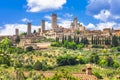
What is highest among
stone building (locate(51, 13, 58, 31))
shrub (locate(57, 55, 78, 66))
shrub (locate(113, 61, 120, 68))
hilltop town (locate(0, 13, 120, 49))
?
stone building (locate(51, 13, 58, 31))

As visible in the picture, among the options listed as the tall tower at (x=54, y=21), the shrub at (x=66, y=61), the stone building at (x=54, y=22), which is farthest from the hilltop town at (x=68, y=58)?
the tall tower at (x=54, y=21)

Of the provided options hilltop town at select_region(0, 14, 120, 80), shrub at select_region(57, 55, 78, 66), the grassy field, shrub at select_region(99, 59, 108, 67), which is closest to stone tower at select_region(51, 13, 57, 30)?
hilltop town at select_region(0, 14, 120, 80)

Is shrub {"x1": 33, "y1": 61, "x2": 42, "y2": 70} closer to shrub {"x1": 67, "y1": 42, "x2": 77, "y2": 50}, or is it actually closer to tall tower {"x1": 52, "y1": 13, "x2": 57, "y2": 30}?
shrub {"x1": 67, "y1": 42, "x2": 77, "y2": 50}

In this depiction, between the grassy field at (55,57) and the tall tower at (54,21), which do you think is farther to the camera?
the tall tower at (54,21)

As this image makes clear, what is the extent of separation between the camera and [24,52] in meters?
81.8

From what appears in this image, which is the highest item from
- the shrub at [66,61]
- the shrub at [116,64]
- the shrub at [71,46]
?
the shrub at [71,46]

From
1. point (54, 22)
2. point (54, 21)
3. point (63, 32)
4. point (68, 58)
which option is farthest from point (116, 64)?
point (54, 21)

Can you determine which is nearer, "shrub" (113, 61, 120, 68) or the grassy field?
the grassy field

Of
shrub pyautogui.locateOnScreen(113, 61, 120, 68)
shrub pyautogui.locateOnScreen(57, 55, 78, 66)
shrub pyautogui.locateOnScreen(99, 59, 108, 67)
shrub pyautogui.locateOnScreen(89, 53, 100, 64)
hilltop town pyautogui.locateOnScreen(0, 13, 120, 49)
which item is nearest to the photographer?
shrub pyautogui.locateOnScreen(113, 61, 120, 68)

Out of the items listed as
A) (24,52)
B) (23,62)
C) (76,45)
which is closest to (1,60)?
(23,62)

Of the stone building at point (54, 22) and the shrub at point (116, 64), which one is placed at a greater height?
the stone building at point (54, 22)

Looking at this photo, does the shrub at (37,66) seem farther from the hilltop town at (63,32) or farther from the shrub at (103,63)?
the hilltop town at (63,32)

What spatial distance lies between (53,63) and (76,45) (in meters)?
23.8

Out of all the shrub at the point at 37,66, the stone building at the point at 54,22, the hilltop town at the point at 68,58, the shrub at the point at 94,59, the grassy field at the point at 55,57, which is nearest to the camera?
the hilltop town at the point at 68,58
